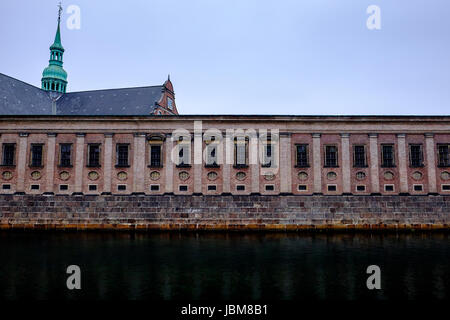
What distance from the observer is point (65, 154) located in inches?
1372

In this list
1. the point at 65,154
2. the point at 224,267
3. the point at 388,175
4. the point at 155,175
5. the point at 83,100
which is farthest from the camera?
the point at 83,100

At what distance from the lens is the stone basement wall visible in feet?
104

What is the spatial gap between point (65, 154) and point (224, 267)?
77.8ft

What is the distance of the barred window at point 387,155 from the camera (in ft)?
113

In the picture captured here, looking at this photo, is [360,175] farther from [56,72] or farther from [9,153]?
[56,72]

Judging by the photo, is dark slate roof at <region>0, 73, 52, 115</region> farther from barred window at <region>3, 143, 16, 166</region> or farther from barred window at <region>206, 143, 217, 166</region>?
barred window at <region>206, 143, 217, 166</region>

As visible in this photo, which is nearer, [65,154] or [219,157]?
[219,157]

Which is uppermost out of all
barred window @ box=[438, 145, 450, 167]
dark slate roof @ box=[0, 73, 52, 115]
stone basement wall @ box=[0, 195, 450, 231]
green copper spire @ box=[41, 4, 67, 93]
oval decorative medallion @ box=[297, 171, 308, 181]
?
green copper spire @ box=[41, 4, 67, 93]

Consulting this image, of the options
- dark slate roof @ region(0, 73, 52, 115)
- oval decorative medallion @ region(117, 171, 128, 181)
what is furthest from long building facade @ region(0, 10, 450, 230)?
dark slate roof @ region(0, 73, 52, 115)

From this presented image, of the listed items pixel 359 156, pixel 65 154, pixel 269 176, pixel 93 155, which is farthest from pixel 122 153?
pixel 359 156

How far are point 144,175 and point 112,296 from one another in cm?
2210

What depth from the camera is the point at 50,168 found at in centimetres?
3447

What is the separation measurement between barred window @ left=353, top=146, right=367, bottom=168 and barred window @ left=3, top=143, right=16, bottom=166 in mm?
31608
